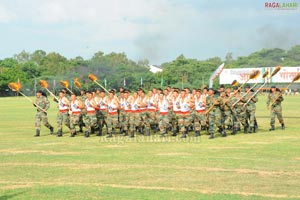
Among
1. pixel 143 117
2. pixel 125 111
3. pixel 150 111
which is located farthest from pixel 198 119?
pixel 125 111

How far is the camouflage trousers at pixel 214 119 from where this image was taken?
1892 centimetres

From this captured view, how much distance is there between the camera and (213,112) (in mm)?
19219

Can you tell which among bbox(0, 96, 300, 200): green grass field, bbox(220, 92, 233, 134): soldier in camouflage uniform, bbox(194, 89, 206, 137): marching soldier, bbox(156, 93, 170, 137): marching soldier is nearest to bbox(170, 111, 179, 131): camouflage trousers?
bbox(156, 93, 170, 137): marching soldier

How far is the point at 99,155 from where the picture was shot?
14.4m

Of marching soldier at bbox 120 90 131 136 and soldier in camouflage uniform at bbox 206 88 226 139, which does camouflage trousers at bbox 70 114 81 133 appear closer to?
marching soldier at bbox 120 90 131 136

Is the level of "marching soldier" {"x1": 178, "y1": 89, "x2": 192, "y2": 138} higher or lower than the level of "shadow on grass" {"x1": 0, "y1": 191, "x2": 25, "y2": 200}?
higher

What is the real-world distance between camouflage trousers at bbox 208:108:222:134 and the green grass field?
0.44 m

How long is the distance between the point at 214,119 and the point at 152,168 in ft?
25.2

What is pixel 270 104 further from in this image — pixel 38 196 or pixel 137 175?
pixel 38 196

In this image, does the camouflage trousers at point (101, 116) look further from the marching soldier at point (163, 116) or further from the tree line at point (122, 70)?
the tree line at point (122, 70)

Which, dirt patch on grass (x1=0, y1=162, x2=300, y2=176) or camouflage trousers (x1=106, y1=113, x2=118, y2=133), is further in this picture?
camouflage trousers (x1=106, y1=113, x2=118, y2=133)

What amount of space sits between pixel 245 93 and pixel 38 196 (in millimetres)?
13568

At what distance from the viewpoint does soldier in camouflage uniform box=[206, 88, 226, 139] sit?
62.3ft

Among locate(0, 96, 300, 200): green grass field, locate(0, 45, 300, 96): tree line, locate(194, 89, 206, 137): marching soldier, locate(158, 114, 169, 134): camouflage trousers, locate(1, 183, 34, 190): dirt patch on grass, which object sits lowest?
locate(1, 183, 34, 190): dirt patch on grass
